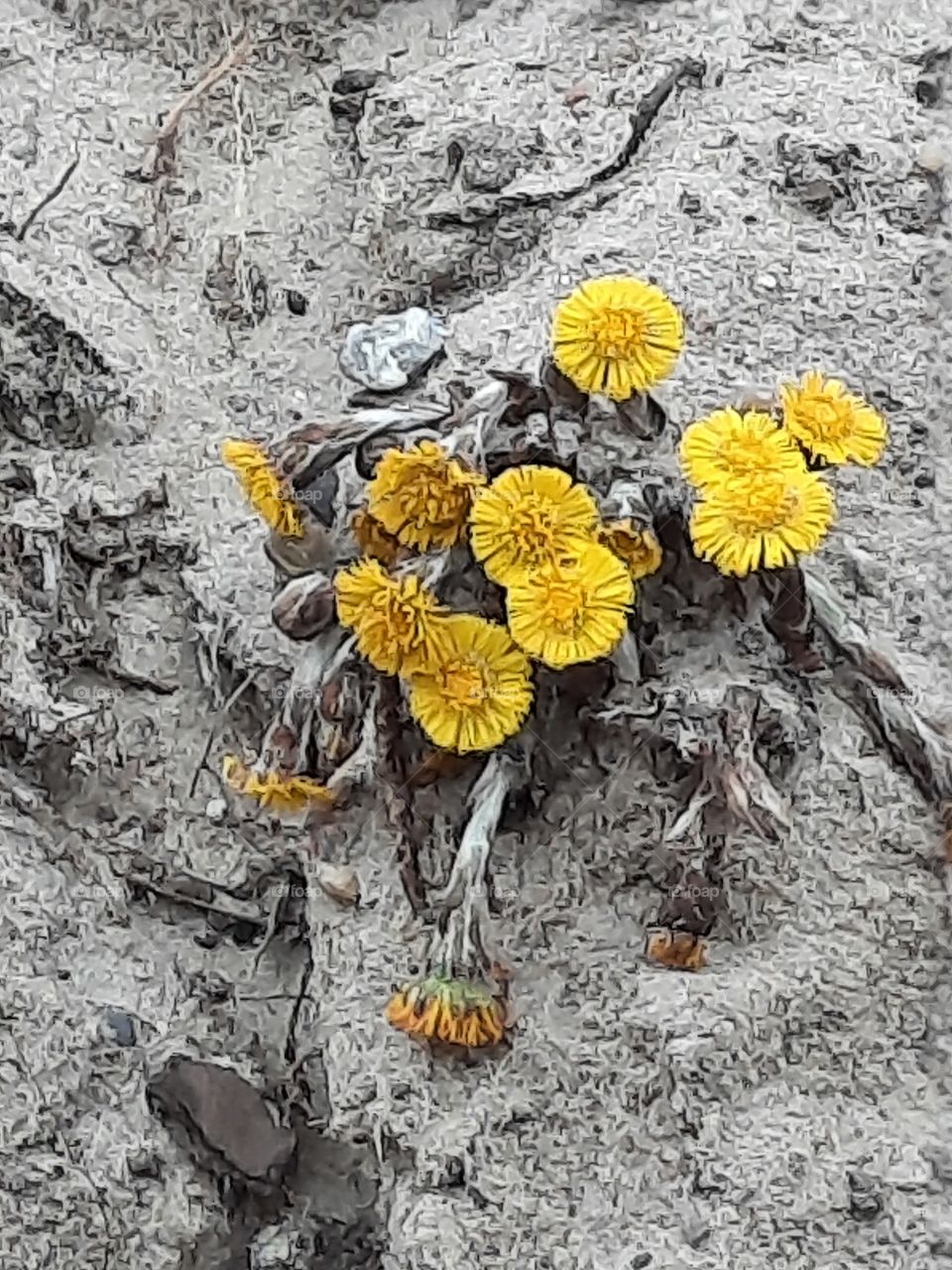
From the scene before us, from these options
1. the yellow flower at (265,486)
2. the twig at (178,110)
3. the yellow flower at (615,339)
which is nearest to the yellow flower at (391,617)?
the yellow flower at (265,486)

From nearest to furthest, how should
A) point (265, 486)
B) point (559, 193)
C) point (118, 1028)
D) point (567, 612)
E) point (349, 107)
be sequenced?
point (567, 612), point (265, 486), point (118, 1028), point (559, 193), point (349, 107)

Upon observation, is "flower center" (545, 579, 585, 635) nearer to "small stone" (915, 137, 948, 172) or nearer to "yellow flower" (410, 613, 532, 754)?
"yellow flower" (410, 613, 532, 754)

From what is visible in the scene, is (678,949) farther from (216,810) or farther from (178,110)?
(178,110)

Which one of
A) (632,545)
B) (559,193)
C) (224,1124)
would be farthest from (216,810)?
(559,193)

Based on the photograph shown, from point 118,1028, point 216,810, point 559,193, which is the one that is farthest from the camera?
point 559,193

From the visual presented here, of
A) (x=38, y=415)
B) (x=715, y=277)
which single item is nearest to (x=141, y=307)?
(x=38, y=415)

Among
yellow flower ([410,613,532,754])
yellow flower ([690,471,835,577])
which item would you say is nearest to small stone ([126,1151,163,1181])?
yellow flower ([410,613,532,754])
